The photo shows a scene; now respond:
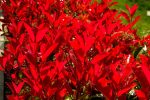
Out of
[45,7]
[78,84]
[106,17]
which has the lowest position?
[78,84]

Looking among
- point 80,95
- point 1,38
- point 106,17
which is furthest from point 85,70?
point 1,38

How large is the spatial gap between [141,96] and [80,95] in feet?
2.22

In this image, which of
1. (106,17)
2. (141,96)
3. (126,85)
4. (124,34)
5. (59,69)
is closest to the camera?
(141,96)

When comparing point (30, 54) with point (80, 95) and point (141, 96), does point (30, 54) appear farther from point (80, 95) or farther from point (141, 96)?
point (141, 96)

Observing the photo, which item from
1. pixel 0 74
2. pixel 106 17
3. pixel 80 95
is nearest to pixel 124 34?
pixel 106 17

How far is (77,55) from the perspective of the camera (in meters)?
2.45

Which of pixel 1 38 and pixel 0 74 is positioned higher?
pixel 1 38

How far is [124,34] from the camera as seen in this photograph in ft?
11.1

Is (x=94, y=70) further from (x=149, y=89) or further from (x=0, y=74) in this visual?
(x=0, y=74)

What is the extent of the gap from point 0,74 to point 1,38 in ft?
4.94

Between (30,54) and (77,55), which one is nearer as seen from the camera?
(77,55)

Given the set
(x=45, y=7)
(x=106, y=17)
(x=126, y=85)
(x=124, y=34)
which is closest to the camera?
(x=126, y=85)

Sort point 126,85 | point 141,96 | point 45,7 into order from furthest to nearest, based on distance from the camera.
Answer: point 45,7, point 126,85, point 141,96

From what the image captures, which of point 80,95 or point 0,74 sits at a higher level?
point 0,74
